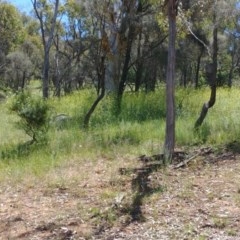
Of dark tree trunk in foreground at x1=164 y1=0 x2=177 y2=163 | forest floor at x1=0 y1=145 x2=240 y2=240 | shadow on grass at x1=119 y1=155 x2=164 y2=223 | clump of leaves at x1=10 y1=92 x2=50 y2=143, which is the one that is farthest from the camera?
clump of leaves at x1=10 y1=92 x2=50 y2=143

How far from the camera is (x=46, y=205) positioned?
475 cm

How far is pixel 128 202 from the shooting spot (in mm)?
4582

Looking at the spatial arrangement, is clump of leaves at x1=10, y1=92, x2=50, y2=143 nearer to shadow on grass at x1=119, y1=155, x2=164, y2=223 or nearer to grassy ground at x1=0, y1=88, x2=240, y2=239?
grassy ground at x1=0, y1=88, x2=240, y2=239

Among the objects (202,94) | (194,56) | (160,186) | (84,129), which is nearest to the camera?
(160,186)

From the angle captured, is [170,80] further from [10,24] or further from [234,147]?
[10,24]

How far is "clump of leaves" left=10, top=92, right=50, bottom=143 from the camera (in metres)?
7.92

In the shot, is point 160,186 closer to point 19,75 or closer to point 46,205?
point 46,205

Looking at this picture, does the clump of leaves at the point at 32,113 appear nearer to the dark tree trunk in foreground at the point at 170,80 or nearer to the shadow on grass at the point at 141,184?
the shadow on grass at the point at 141,184

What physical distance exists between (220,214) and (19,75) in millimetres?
41915

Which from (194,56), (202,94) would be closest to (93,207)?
(202,94)

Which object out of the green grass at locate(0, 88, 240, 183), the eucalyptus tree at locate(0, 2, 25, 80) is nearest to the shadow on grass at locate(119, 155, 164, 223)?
the green grass at locate(0, 88, 240, 183)

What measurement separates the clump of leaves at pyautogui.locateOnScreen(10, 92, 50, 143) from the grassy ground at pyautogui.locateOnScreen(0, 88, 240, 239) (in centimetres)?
31

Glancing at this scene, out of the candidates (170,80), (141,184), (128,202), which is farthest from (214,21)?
(128,202)

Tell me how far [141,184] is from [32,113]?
342 cm
